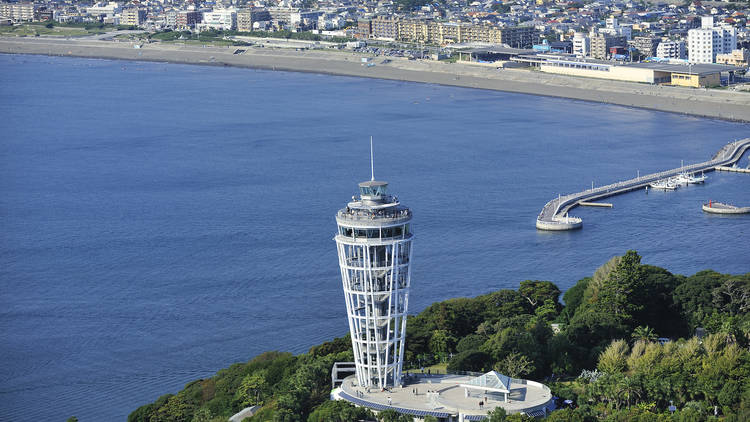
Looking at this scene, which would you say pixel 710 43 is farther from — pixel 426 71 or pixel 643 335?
pixel 643 335

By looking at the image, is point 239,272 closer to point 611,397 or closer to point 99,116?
point 611,397

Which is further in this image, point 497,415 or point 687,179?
point 687,179

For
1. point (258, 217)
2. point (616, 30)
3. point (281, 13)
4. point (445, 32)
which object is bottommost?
point (258, 217)

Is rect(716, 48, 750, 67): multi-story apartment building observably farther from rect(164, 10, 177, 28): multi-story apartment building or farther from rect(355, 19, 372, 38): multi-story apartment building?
rect(164, 10, 177, 28): multi-story apartment building

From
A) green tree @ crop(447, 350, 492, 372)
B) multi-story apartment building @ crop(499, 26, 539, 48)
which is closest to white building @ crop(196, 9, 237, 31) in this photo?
multi-story apartment building @ crop(499, 26, 539, 48)

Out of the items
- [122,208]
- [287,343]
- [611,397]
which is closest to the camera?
[611,397]

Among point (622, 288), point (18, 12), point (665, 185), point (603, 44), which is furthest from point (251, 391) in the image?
point (18, 12)

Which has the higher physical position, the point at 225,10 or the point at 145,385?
the point at 225,10

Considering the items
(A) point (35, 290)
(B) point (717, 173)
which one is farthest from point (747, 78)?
(A) point (35, 290)
